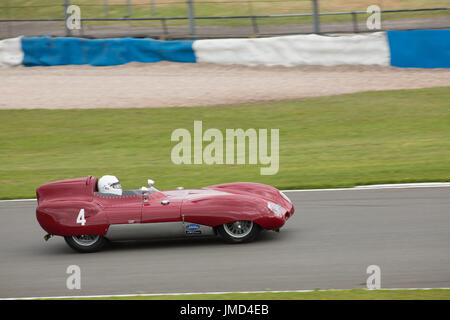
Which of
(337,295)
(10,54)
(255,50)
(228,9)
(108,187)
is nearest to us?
(337,295)

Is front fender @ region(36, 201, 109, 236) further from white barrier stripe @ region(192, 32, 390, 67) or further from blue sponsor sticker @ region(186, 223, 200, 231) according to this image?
white barrier stripe @ region(192, 32, 390, 67)

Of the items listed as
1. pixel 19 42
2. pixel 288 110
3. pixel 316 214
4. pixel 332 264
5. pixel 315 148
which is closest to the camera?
pixel 332 264

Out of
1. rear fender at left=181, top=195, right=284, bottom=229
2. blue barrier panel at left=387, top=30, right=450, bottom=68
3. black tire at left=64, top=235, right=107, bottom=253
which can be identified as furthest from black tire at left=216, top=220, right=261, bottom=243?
blue barrier panel at left=387, top=30, right=450, bottom=68

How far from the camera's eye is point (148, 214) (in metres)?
8.33

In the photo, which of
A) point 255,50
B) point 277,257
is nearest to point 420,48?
point 255,50

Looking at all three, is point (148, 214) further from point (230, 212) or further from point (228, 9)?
point (228, 9)

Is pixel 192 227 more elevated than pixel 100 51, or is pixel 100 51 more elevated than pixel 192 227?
pixel 100 51

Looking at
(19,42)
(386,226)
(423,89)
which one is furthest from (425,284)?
(19,42)

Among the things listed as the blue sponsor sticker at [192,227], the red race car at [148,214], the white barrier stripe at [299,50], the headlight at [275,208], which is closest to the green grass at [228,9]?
the white barrier stripe at [299,50]

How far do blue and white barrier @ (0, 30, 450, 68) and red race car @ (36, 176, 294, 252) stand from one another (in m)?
11.8

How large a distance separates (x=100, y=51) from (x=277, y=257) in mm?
14933

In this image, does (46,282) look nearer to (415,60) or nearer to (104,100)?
(104,100)

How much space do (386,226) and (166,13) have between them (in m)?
16.4
